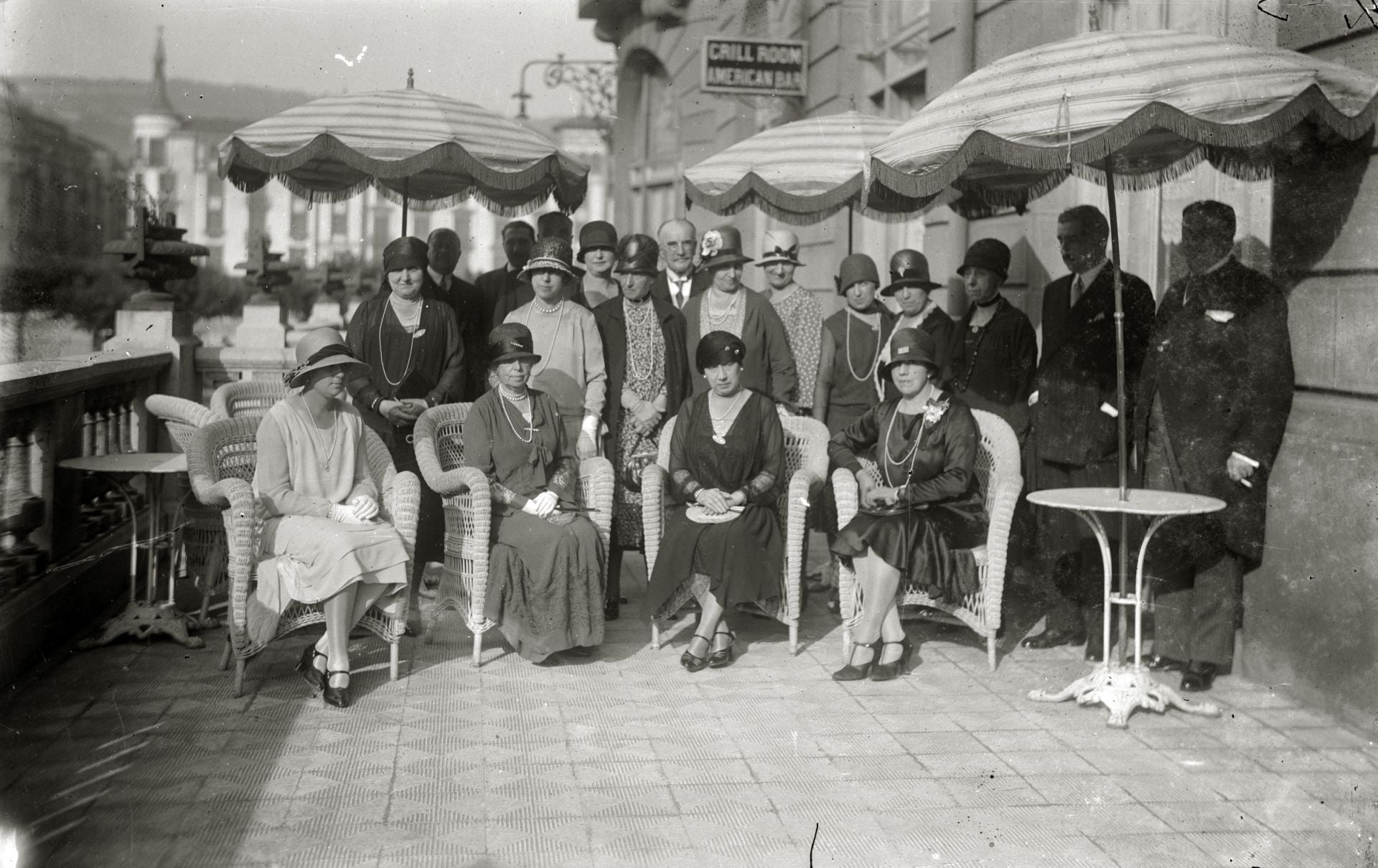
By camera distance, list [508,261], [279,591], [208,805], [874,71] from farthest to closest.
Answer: [874,71]
[508,261]
[279,591]
[208,805]

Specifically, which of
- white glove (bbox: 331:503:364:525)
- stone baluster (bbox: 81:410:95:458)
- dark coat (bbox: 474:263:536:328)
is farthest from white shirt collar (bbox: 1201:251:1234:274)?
stone baluster (bbox: 81:410:95:458)

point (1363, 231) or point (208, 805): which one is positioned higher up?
point (1363, 231)

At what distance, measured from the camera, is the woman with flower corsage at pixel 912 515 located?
18.2ft

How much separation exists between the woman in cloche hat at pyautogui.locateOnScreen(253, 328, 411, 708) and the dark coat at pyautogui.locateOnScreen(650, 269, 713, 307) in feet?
7.77

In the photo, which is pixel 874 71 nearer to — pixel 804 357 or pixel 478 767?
pixel 804 357

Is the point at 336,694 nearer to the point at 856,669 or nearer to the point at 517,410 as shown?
the point at 517,410

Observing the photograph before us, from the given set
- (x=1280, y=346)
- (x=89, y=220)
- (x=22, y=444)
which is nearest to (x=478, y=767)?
(x=22, y=444)

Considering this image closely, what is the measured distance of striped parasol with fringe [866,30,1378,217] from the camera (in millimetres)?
4434

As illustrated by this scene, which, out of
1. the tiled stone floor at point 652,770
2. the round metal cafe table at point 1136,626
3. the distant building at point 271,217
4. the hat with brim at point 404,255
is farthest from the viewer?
the distant building at point 271,217

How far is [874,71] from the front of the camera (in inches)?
445

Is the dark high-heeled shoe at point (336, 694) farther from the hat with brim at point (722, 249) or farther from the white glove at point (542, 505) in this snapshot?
the hat with brim at point (722, 249)

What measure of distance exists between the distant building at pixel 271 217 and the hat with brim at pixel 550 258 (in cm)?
3082

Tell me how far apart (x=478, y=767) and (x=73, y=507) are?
9.63 feet

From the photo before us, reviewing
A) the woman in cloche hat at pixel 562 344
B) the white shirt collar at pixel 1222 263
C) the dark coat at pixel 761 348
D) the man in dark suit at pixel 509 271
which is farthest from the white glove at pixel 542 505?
the white shirt collar at pixel 1222 263
